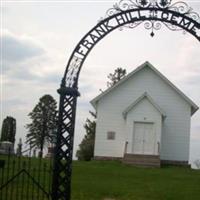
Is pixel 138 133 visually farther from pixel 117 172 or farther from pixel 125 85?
pixel 117 172

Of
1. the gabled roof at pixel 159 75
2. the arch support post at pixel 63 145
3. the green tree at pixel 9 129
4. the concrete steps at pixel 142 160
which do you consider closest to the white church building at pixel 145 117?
the gabled roof at pixel 159 75

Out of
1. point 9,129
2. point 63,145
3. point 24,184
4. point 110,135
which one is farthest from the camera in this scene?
point 110,135

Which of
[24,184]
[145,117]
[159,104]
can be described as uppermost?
[159,104]

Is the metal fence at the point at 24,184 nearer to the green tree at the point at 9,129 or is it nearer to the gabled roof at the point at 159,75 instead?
the green tree at the point at 9,129

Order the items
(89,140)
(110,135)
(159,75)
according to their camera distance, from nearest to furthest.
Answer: (110,135) → (159,75) → (89,140)

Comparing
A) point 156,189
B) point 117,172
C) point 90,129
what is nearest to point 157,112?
point 117,172

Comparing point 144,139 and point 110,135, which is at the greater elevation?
point 110,135

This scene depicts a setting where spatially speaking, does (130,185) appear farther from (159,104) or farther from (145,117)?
(159,104)

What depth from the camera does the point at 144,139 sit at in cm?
3238

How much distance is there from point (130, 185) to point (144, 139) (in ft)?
46.6

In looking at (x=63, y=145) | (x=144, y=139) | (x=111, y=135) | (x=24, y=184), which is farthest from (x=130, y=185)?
(x=111, y=135)

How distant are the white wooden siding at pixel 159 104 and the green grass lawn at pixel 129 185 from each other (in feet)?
33.2

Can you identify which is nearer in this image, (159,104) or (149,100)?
(149,100)

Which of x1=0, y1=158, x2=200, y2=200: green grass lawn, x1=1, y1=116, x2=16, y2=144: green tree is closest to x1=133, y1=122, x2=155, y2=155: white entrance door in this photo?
x1=1, y1=116, x2=16, y2=144: green tree
